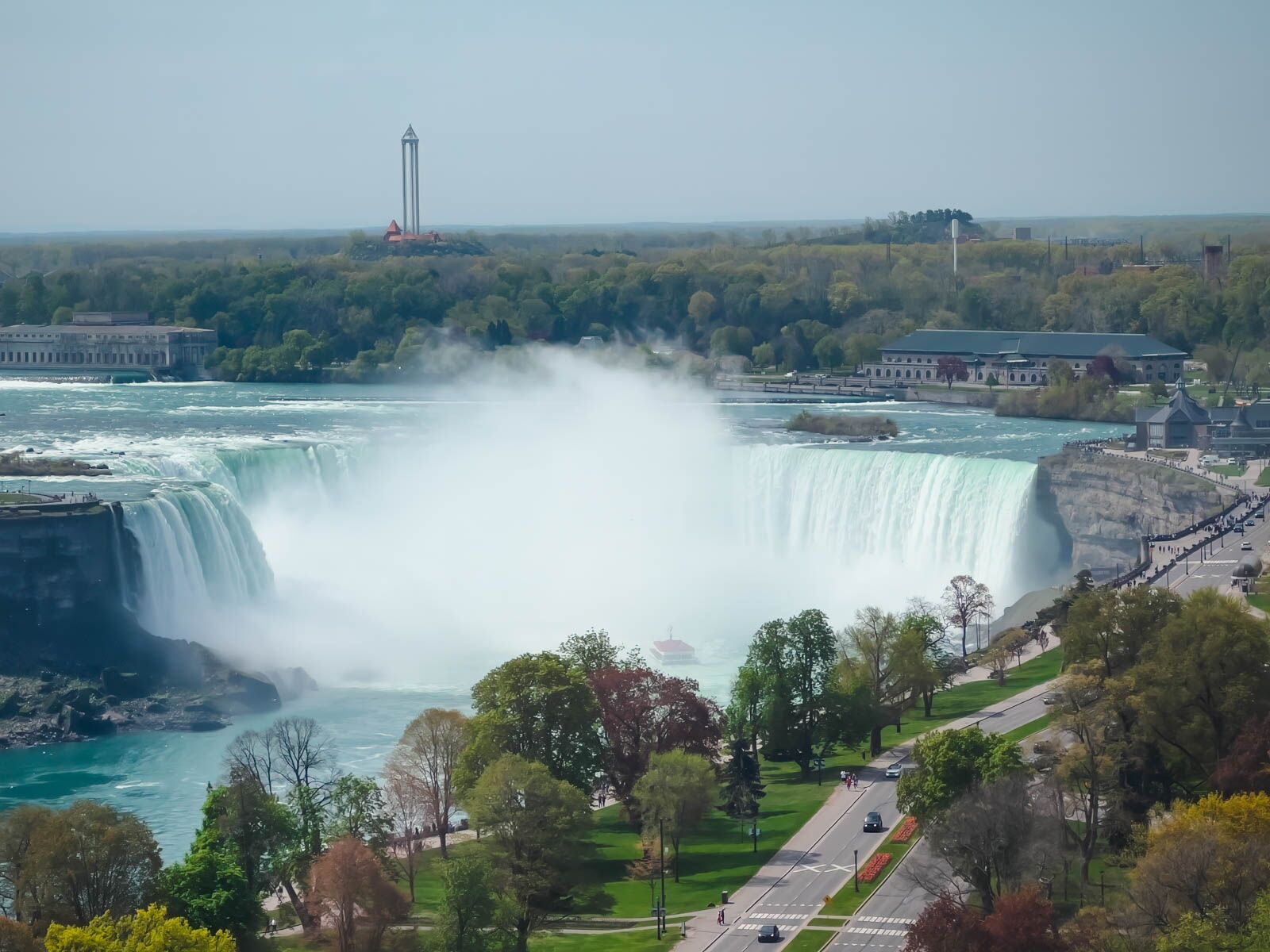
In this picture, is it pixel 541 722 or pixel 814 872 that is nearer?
pixel 814 872

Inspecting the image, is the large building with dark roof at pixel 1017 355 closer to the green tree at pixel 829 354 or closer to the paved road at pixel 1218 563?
the green tree at pixel 829 354

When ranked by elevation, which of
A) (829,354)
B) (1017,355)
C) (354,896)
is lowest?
(354,896)

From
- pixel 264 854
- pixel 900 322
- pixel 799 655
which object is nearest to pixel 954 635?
pixel 799 655

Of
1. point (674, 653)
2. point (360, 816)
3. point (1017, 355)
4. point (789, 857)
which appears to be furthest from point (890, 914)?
point (1017, 355)

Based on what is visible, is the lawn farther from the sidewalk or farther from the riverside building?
the riverside building

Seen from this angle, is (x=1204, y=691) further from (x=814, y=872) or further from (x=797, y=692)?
(x=797, y=692)

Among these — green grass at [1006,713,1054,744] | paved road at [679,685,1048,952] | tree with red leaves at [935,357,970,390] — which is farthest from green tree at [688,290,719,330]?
green grass at [1006,713,1054,744]
